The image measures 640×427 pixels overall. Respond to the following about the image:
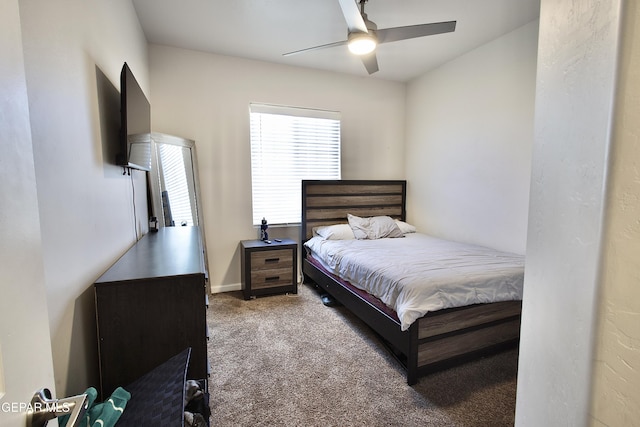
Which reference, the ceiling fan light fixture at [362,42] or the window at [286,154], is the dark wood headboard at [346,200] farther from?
the ceiling fan light fixture at [362,42]

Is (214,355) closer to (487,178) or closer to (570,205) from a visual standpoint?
(570,205)

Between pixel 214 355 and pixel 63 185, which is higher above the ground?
pixel 63 185

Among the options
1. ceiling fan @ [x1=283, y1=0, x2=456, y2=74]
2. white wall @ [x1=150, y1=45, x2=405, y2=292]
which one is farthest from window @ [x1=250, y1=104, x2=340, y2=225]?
ceiling fan @ [x1=283, y1=0, x2=456, y2=74]

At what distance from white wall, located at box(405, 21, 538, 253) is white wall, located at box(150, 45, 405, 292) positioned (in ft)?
3.05

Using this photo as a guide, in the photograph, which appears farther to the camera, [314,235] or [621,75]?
[314,235]

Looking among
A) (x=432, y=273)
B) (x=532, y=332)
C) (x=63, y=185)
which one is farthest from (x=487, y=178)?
(x=63, y=185)

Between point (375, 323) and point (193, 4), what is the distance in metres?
3.05

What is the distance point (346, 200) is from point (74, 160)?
315 cm

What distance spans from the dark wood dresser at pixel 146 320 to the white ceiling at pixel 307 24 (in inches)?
92.7

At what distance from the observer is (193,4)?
99.3 inches

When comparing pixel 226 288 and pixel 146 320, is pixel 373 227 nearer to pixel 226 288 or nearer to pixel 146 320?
pixel 226 288

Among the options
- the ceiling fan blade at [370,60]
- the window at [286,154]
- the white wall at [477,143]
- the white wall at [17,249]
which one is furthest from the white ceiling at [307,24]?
the white wall at [17,249]

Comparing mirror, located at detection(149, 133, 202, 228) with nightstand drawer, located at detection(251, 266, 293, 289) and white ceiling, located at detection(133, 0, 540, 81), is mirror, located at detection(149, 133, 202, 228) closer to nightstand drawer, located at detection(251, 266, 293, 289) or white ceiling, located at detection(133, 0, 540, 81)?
nightstand drawer, located at detection(251, 266, 293, 289)

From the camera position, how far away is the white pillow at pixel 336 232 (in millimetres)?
3586
